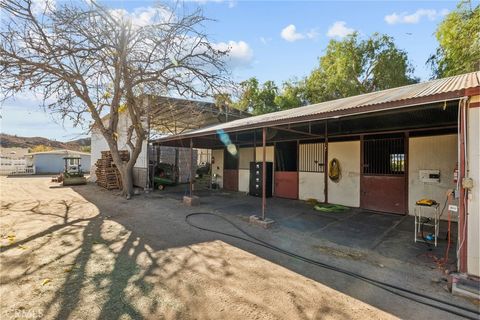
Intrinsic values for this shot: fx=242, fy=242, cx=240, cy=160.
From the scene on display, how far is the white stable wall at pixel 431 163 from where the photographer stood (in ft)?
20.1

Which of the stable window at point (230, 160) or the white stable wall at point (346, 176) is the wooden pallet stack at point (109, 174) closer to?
the stable window at point (230, 160)

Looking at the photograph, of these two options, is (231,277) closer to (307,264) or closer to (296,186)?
(307,264)

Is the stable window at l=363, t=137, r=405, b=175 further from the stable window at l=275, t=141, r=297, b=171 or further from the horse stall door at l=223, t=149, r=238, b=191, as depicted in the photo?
the horse stall door at l=223, t=149, r=238, b=191

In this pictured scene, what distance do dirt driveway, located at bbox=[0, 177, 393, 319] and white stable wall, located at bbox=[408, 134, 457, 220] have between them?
5.14 meters

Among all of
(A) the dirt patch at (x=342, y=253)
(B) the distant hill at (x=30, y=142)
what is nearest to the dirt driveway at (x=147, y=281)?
(A) the dirt patch at (x=342, y=253)

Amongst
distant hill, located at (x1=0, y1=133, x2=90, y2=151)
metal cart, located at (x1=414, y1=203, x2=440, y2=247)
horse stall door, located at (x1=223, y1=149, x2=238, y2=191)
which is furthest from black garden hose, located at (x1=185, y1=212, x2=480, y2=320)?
distant hill, located at (x1=0, y1=133, x2=90, y2=151)

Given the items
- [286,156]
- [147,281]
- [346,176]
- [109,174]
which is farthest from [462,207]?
[109,174]

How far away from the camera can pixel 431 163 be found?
639 centimetres

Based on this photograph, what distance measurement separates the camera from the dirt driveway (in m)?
2.58

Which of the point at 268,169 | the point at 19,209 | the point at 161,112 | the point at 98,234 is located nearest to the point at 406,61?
the point at 268,169

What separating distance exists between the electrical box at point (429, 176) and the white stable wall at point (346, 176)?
1650mm

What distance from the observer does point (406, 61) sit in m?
18.0

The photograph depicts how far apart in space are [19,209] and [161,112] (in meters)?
7.10

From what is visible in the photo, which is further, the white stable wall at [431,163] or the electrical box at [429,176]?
the electrical box at [429,176]
